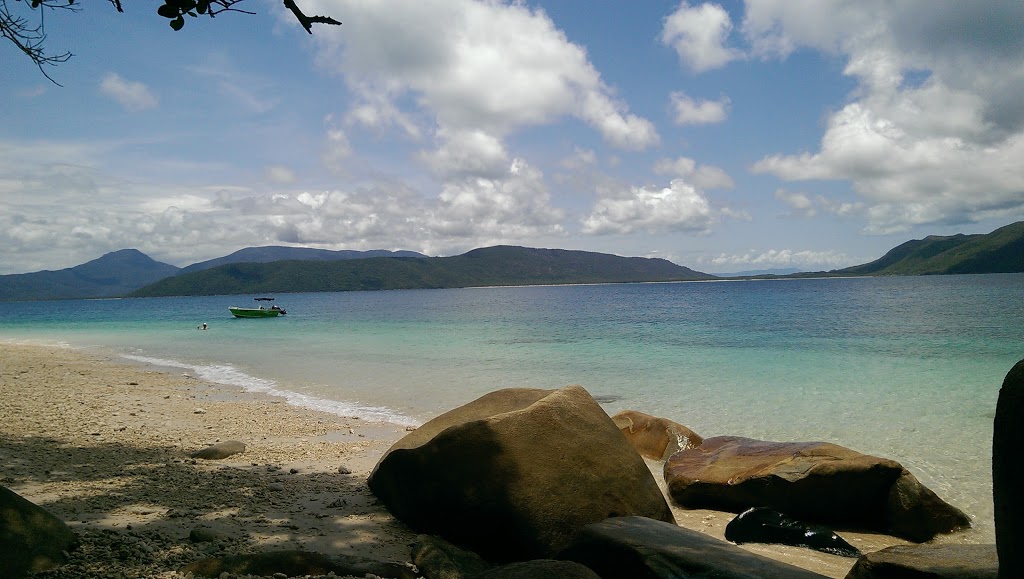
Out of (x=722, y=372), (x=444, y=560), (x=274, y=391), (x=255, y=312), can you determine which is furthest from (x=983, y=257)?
(x=444, y=560)

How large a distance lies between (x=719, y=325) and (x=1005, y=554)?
38559 mm

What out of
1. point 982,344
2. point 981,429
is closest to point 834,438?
point 981,429

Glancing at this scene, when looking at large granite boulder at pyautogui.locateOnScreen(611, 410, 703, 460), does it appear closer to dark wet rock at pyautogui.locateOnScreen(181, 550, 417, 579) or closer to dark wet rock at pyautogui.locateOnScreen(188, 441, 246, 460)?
dark wet rock at pyautogui.locateOnScreen(188, 441, 246, 460)

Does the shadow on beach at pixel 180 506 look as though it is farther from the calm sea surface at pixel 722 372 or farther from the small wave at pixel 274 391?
the calm sea surface at pixel 722 372

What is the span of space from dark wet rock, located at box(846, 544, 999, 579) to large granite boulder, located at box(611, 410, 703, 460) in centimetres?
574

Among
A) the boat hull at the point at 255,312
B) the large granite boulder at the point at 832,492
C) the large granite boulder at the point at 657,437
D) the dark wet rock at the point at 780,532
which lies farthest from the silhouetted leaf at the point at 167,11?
the boat hull at the point at 255,312

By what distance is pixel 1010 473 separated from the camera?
264 cm

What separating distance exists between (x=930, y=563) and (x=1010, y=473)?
181 cm

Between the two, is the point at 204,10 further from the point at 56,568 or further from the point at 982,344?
the point at 982,344

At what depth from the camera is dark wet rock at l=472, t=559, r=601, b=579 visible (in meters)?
3.41

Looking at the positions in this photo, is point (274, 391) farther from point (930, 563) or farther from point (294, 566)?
point (930, 563)

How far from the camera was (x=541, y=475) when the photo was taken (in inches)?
205

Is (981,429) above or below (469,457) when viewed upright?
below

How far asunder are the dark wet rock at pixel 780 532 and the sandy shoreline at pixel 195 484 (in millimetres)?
159
